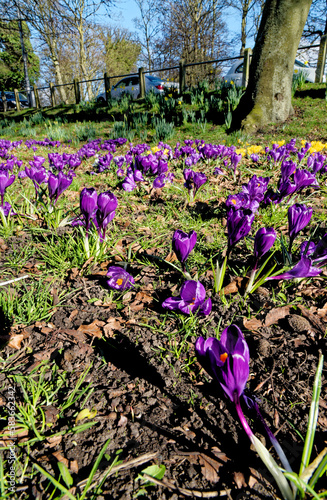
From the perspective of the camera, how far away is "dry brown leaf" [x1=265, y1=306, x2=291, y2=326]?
1.43m

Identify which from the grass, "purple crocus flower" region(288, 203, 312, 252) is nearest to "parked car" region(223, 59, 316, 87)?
the grass

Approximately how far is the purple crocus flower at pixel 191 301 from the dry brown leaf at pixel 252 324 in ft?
0.69

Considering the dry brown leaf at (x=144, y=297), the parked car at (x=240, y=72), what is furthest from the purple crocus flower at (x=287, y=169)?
the parked car at (x=240, y=72)

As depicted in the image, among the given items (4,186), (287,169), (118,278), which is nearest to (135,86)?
(287,169)

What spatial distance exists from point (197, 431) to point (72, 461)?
422mm

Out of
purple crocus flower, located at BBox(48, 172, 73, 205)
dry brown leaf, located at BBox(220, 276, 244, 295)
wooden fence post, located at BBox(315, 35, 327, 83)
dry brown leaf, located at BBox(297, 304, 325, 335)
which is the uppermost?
wooden fence post, located at BBox(315, 35, 327, 83)

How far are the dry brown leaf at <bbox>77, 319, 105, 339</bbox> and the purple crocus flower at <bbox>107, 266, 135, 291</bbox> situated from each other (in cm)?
23

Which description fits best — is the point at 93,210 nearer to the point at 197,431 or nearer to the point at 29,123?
the point at 197,431

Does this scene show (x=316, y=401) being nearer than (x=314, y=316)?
Yes

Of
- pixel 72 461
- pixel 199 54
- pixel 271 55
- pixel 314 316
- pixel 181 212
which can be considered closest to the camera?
pixel 72 461

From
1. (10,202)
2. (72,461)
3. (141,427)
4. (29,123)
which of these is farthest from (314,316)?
(29,123)

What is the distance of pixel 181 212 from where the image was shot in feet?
8.59

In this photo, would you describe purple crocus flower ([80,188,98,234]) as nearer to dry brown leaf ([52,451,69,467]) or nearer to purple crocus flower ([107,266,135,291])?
purple crocus flower ([107,266,135,291])

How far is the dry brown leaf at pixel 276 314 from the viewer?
143 centimetres
